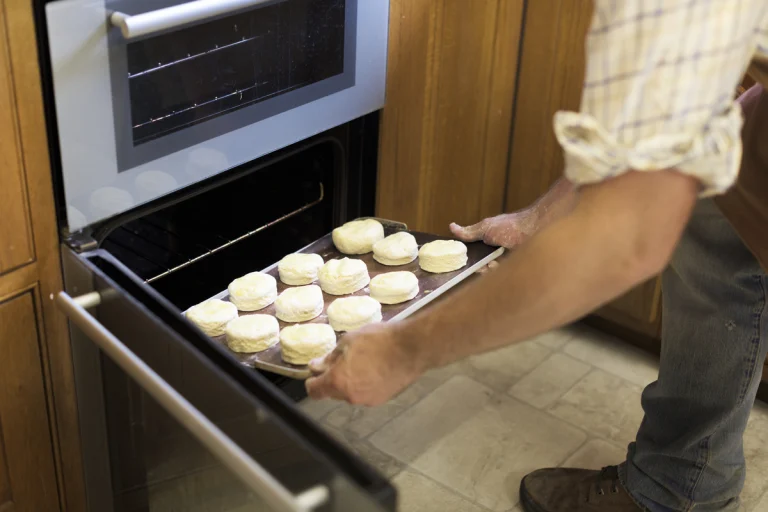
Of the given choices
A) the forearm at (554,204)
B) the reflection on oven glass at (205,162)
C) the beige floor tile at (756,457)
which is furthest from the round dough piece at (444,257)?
the beige floor tile at (756,457)

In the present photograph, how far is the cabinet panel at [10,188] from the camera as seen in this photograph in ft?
3.41

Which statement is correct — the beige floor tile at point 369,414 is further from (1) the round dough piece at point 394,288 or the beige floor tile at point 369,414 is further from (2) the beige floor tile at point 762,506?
(2) the beige floor tile at point 762,506

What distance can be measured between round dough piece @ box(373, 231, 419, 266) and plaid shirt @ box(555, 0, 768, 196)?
0.67 m

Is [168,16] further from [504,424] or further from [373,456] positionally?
[504,424]

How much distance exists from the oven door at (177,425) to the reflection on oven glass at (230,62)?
0.69 ft

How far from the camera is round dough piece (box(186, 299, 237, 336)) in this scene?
1311 millimetres

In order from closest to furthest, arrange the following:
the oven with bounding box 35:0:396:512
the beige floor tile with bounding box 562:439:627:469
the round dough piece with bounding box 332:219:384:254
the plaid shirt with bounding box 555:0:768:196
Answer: the plaid shirt with bounding box 555:0:768:196 < the oven with bounding box 35:0:396:512 < the round dough piece with bounding box 332:219:384:254 < the beige floor tile with bounding box 562:439:627:469

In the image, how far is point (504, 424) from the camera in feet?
5.85

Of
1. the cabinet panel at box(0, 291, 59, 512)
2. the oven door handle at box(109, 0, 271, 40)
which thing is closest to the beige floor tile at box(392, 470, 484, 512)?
the cabinet panel at box(0, 291, 59, 512)

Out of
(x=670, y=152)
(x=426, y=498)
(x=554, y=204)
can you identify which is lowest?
(x=426, y=498)

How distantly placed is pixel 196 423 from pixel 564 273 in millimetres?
390

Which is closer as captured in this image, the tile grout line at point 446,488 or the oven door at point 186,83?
the oven door at point 186,83

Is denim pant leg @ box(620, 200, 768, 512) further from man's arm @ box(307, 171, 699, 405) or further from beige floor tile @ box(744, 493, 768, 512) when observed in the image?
man's arm @ box(307, 171, 699, 405)

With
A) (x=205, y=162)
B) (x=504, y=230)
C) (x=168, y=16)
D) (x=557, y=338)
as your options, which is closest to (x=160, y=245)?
(x=205, y=162)
